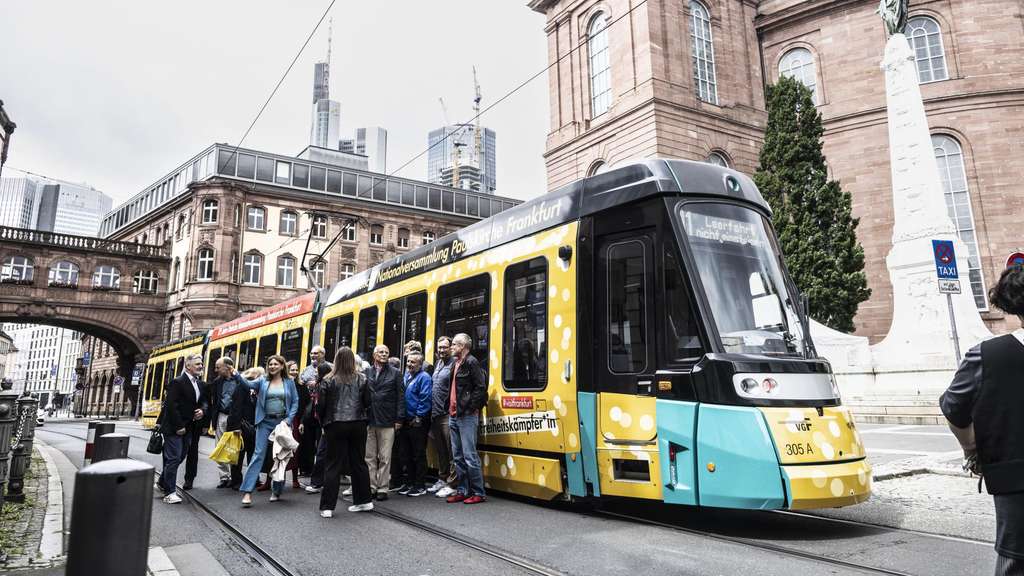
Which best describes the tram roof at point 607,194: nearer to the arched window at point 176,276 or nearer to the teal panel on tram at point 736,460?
the teal panel on tram at point 736,460

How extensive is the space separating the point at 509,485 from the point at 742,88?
29.0m

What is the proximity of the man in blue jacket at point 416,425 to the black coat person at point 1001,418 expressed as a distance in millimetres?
6113

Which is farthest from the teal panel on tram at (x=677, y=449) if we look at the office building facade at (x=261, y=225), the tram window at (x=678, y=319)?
the office building facade at (x=261, y=225)

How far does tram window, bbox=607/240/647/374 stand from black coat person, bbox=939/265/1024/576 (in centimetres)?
337

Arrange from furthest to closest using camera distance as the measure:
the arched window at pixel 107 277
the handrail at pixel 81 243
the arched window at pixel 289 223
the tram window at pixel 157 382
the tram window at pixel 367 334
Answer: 1. the arched window at pixel 289 223
2. the arched window at pixel 107 277
3. the handrail at pixel 81 243
4. the tram window at pixel 157 382
5. the tram window at pixel 367 334

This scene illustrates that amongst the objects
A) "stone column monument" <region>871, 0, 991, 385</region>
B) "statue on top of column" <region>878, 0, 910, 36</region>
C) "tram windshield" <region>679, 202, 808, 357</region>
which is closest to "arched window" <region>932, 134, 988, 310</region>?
"stone column monument" <region>871, 0, 991, 385</region>

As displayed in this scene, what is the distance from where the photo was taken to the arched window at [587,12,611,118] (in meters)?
30.4

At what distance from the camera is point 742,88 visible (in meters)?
31.1

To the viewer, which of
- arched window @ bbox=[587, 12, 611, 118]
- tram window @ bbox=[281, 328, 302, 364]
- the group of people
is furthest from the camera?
arched window @ bbox=[587, 12, 611, 118]

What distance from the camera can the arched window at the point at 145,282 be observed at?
45688 millimetres

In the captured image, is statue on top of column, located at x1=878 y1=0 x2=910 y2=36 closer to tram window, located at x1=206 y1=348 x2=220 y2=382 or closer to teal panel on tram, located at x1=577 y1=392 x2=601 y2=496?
teal panel on tram, located at x1=577 y1=392 x2=601 y2=496

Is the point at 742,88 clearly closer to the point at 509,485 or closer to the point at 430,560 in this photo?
the point at 509,485

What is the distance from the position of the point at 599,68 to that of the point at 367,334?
2419 centimetres

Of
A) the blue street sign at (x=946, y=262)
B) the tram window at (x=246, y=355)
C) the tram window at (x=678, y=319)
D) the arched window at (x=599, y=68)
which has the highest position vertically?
the arched window at (x=599, y=68)
